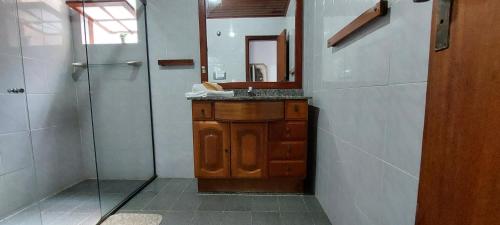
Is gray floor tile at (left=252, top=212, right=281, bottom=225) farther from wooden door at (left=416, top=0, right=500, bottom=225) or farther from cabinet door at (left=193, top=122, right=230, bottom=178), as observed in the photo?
wooden door at (left=416, top=0, right=500, bottom=225)

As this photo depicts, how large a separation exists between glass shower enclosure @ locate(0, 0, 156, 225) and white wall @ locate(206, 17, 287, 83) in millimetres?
649

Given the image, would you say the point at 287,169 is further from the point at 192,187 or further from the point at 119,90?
the point at 119,90

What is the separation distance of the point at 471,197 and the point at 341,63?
35.3 inches

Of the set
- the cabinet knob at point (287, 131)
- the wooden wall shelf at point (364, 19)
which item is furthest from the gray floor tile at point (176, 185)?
the wooden wall shelf at point (364, 19)

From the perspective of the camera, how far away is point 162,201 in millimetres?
1599

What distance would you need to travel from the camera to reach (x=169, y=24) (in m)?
1.91

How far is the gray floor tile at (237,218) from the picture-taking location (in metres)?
1.32

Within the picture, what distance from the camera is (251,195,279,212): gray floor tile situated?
1465 millimetres

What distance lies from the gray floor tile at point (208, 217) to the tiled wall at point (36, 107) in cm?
120

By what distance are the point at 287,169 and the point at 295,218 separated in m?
0.34

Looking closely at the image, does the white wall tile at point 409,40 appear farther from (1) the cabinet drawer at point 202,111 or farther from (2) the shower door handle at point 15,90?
(2) the shower door handle at point 15,90

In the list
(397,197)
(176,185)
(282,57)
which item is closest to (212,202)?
(176,185)

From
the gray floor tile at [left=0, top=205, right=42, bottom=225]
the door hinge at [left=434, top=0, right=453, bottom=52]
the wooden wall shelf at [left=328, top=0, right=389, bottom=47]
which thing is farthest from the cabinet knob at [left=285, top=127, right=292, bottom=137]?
the gray floor tile at [left=0, top=205, right=42, bottom=225]

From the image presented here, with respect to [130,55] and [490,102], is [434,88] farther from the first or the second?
[130,55]
